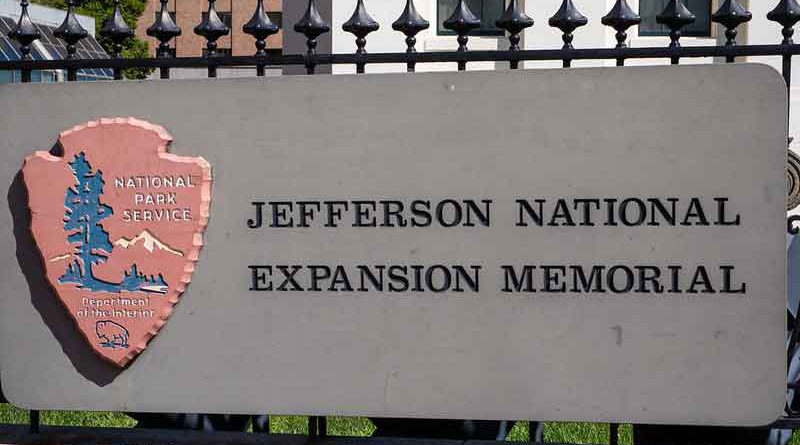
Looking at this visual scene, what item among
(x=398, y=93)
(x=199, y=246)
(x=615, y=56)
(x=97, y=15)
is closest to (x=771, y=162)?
(x=615, y=56)

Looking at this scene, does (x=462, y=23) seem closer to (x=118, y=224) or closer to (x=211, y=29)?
(x=211, y=29)

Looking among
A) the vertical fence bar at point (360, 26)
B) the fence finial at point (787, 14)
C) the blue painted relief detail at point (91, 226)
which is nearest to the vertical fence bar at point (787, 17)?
the fence finial at point (787, 14)

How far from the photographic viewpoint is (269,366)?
9.64ft

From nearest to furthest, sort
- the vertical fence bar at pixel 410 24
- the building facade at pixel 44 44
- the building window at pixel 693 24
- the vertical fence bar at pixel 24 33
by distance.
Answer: the vertical fence bar at pixel 410 24 → the vertical fence bar at pixel 24 33 → the building window at pixel 693 24 → the building facade at pixel 44 44

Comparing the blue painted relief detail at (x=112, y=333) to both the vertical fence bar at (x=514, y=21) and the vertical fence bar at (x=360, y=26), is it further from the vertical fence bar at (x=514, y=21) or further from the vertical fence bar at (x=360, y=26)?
the vertical fence bar at (x=514, y=21)

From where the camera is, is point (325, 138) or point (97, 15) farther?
point (97, 15)

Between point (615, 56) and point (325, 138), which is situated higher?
point (615, 56)

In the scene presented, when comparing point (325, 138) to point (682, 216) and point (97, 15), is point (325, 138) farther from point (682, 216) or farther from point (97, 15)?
point (97, 15)

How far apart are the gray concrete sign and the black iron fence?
7 centimetres

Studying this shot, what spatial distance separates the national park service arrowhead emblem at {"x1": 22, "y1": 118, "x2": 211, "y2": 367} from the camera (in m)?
2.89

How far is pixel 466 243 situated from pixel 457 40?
602 mm

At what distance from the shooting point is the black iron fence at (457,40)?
275cm

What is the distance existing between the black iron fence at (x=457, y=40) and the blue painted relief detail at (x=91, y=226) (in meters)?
0.34

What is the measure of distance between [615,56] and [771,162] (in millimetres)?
514
